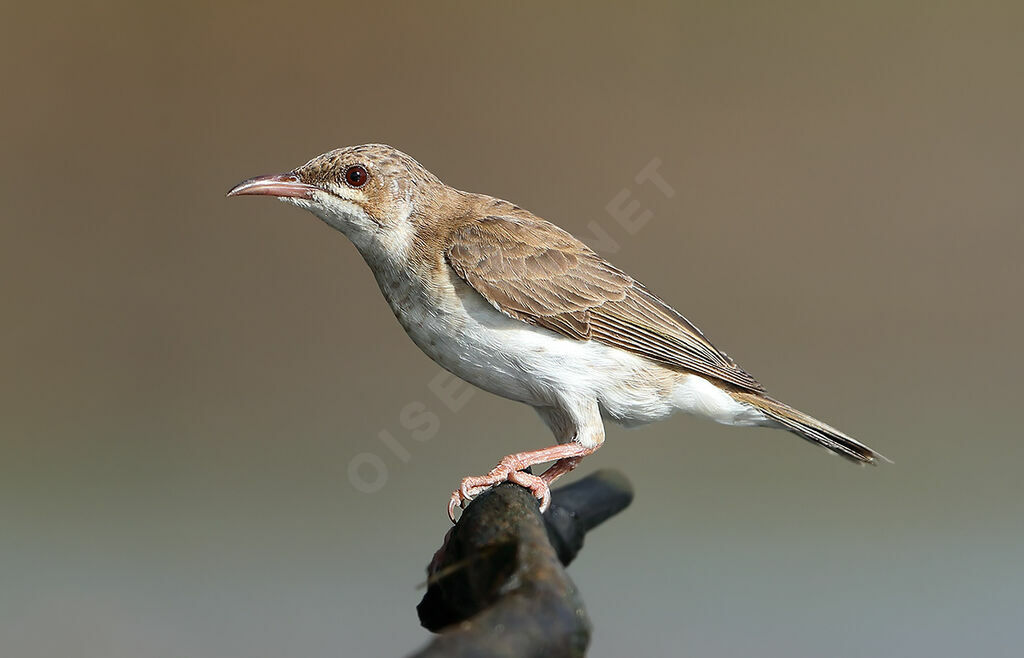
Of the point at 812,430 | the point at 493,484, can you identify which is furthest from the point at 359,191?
the point at 812,430

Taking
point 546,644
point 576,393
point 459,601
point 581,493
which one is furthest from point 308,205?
point 546,644

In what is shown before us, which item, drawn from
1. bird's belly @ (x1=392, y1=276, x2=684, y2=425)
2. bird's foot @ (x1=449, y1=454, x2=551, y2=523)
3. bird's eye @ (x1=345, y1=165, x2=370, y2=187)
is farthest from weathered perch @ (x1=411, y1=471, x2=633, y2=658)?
bird's eye @ (x1=345, y1=165, x2=370, y2=187)

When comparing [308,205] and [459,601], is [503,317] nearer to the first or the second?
[308,205]

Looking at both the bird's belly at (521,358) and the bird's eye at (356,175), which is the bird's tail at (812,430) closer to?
the bird's belly at (521,358)

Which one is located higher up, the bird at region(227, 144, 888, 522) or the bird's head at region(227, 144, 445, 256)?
the bird's head at region(227, 144, 445, 256)

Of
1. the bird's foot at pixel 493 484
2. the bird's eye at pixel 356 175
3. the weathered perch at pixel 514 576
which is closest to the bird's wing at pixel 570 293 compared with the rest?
the bird's eye at pixel 356 175

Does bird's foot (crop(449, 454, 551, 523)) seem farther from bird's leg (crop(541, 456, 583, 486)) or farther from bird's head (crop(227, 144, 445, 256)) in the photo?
bird's head (crop(227, 144, 445, 256))
